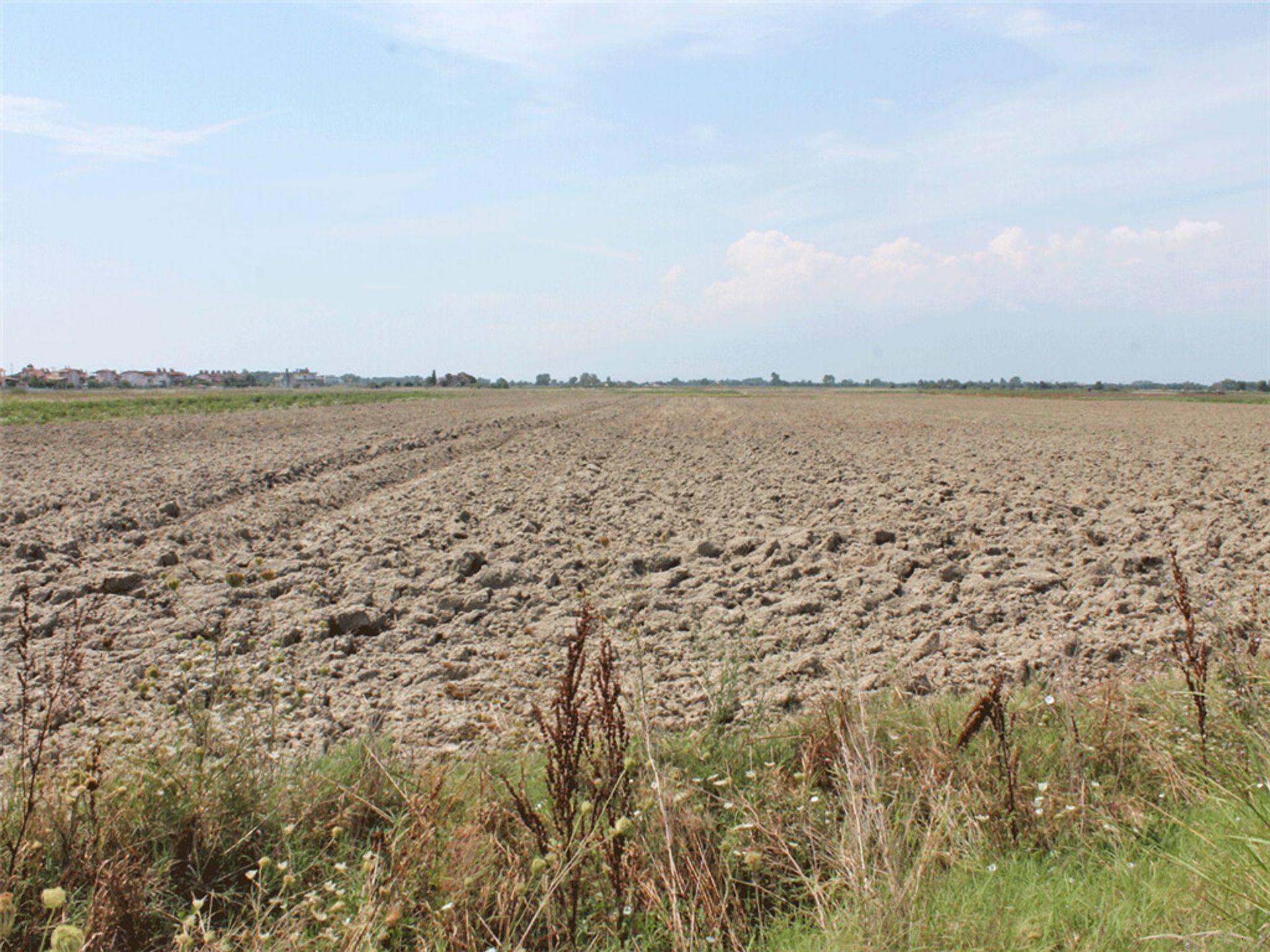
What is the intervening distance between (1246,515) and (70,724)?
11555mm

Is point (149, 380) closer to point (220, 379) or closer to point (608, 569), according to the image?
point (220, 379)

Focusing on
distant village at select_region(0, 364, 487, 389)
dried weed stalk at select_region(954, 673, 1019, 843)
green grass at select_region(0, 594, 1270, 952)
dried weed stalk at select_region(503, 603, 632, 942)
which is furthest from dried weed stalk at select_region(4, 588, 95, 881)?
distant village at select_region(0, 364, 487, 389)

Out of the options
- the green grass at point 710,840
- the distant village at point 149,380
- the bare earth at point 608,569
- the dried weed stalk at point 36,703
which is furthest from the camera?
the distant village at point 149,380

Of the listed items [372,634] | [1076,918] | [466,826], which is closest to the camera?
[1076,918]

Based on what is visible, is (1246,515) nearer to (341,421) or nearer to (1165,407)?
(341,421)

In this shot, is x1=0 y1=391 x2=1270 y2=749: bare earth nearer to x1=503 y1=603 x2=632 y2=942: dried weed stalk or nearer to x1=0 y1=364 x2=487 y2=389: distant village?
x1=503 y1=603 x2=632 y2=942: dried weed stalk

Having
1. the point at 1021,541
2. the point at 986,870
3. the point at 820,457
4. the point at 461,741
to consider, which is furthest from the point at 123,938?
the point at 820,457

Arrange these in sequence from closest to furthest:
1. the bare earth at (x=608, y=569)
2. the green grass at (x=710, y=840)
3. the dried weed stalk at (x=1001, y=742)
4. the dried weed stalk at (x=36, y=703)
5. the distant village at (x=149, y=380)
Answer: the green grass at (x=710, y=840)
the dried weed stalk at (x=36, y=703)
the dried weed stalk at (x=1001, y=742)
the bare earth at (x=608, y=569)
the distant village at (x=149, y=380)

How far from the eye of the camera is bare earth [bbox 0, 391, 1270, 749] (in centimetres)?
550

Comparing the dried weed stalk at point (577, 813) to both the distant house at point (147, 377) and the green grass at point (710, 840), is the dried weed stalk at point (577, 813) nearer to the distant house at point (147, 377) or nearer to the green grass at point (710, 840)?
the green grass at point (710, 840)

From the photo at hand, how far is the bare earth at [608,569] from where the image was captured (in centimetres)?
550

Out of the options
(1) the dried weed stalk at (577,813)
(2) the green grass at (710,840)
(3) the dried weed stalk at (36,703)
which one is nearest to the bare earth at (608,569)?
(3) the dried weed stalk at (36,703)

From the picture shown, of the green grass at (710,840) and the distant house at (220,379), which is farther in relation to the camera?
the distant house at (220,379)

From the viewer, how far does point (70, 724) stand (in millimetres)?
4793
